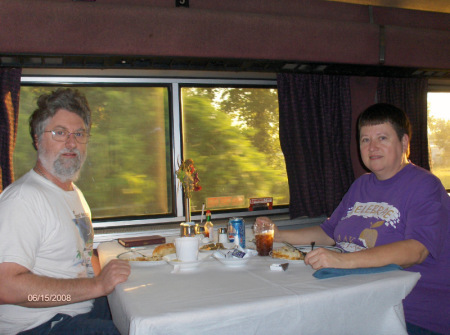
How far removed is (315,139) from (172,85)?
52.6 inches

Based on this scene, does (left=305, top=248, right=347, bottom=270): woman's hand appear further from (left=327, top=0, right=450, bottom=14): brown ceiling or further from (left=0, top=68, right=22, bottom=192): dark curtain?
(left=327, top=0, right=450, bottom=14): brown ceiling

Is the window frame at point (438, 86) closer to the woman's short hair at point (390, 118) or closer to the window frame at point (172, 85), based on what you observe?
the window frame at point (172, 85)

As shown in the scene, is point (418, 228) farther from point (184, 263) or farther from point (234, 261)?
point (184, 263)

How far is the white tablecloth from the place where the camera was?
1.09 meters

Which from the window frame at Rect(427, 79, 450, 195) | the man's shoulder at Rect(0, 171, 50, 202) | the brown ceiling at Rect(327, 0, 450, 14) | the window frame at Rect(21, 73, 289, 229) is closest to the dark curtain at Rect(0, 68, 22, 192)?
the window frame at Rect(21, 73, 289, 229)

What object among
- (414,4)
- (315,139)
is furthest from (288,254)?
(414,4)

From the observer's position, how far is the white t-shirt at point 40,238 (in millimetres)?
1282

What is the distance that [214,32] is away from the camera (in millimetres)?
2615

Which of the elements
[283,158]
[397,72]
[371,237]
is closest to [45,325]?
[371,237]

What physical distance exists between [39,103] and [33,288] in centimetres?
84

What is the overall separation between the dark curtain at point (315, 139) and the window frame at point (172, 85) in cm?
26

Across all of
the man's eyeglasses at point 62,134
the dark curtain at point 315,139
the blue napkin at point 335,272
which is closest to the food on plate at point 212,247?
the blue napkin at point 335,272

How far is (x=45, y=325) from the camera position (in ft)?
4.42

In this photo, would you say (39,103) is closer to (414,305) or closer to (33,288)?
(33,288)
